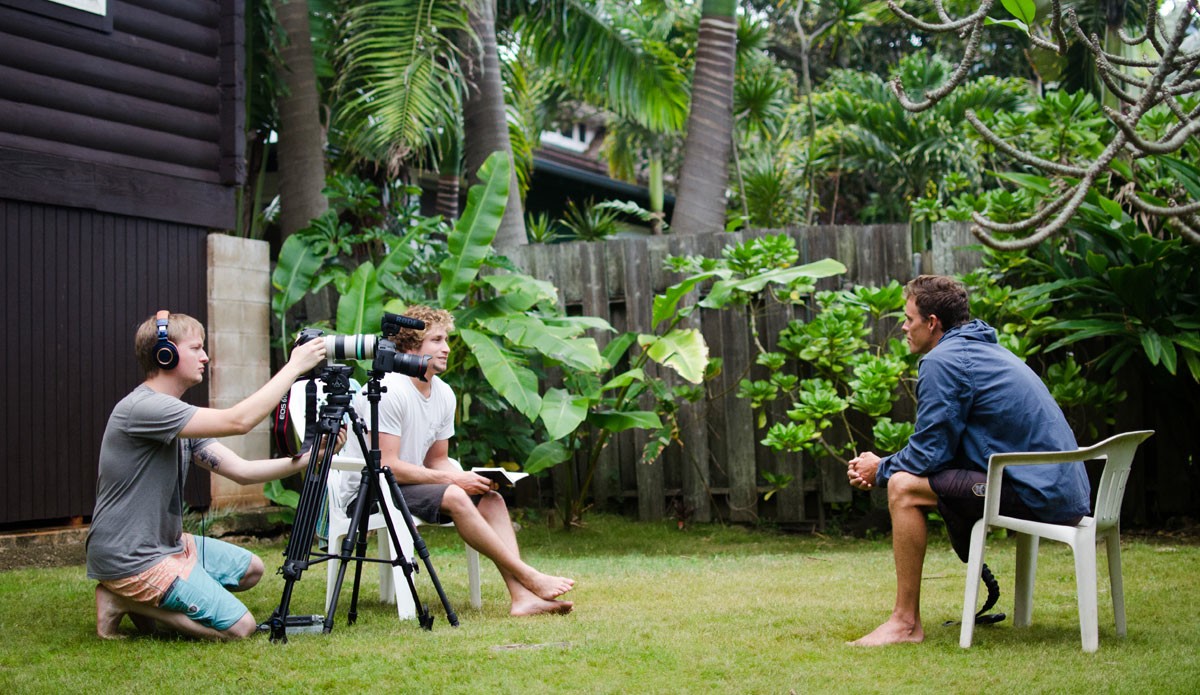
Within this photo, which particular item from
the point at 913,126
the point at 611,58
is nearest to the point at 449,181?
the point at 611,58

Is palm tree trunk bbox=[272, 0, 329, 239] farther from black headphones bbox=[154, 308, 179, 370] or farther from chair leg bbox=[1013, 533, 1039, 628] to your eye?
chair leg bbox=[1013, 533, 1039, 628]

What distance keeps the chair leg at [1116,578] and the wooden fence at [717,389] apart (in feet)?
11.0

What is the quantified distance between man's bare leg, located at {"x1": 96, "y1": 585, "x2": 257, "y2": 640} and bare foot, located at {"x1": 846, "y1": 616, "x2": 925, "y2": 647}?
7.41 feet

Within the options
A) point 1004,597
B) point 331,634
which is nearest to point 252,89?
point 331,634

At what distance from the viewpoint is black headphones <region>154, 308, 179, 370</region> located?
12.5 ft

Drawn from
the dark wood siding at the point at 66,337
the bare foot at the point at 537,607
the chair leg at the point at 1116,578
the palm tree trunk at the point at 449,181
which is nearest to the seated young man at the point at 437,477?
the bare foot at the point at 537,607

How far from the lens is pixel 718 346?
741 centimetres

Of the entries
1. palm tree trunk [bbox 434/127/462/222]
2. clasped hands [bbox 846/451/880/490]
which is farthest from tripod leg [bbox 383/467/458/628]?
palm tree trunk [bbox 434/127/462/222]

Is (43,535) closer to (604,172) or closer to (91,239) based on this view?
(91,239)

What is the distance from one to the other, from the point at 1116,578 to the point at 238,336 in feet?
19.3

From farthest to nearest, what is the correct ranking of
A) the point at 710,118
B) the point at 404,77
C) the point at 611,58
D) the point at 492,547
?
the point at 611,58 → the point at 710,118 → the point at 404,77 → the point at 492,547

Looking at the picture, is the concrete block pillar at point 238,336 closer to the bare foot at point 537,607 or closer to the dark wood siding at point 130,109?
the dark wood siding at point 130,109

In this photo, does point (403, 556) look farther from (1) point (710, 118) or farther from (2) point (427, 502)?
(1) point (710, 118)

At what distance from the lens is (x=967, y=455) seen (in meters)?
3.75
